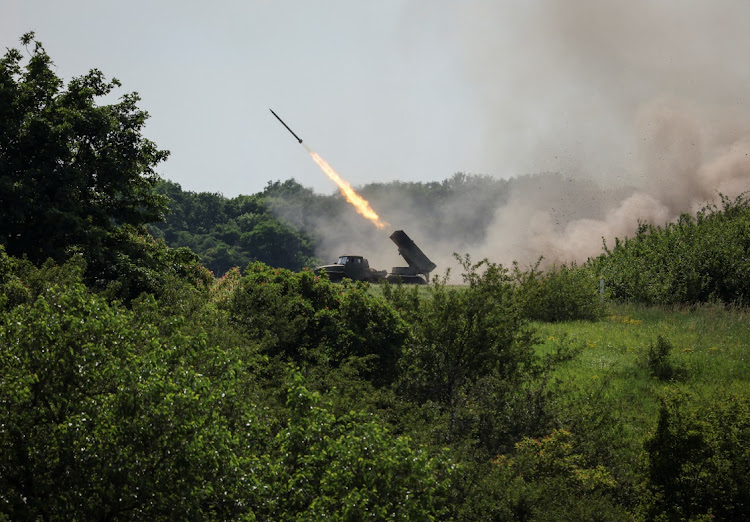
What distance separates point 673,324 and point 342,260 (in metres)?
25.7

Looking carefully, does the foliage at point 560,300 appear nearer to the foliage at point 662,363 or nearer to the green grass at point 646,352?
the green grass at point 646,352

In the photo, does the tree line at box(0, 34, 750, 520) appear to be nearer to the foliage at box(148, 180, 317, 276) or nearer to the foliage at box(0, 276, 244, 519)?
the foliage at box(0, 276, 244, 519)

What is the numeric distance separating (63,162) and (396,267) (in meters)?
32.4

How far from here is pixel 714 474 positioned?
53.7 ft

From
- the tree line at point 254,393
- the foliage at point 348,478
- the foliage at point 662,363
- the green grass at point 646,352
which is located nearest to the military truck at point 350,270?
the tree line at point 254,393

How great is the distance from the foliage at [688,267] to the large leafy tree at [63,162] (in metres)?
26.4

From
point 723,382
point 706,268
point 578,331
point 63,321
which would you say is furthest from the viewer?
point 706,268

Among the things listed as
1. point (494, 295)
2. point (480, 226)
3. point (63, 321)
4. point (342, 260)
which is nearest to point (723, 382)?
point (494, 295)

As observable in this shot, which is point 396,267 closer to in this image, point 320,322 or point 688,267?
point 688,267

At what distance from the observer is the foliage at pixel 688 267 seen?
144 feet

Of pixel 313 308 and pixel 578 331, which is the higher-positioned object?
pixel 578 331

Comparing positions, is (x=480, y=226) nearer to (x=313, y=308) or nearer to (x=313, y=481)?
(x=313, y=308)

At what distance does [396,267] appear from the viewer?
58.8 m

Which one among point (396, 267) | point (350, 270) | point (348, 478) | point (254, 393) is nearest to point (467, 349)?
point (254, 393)
